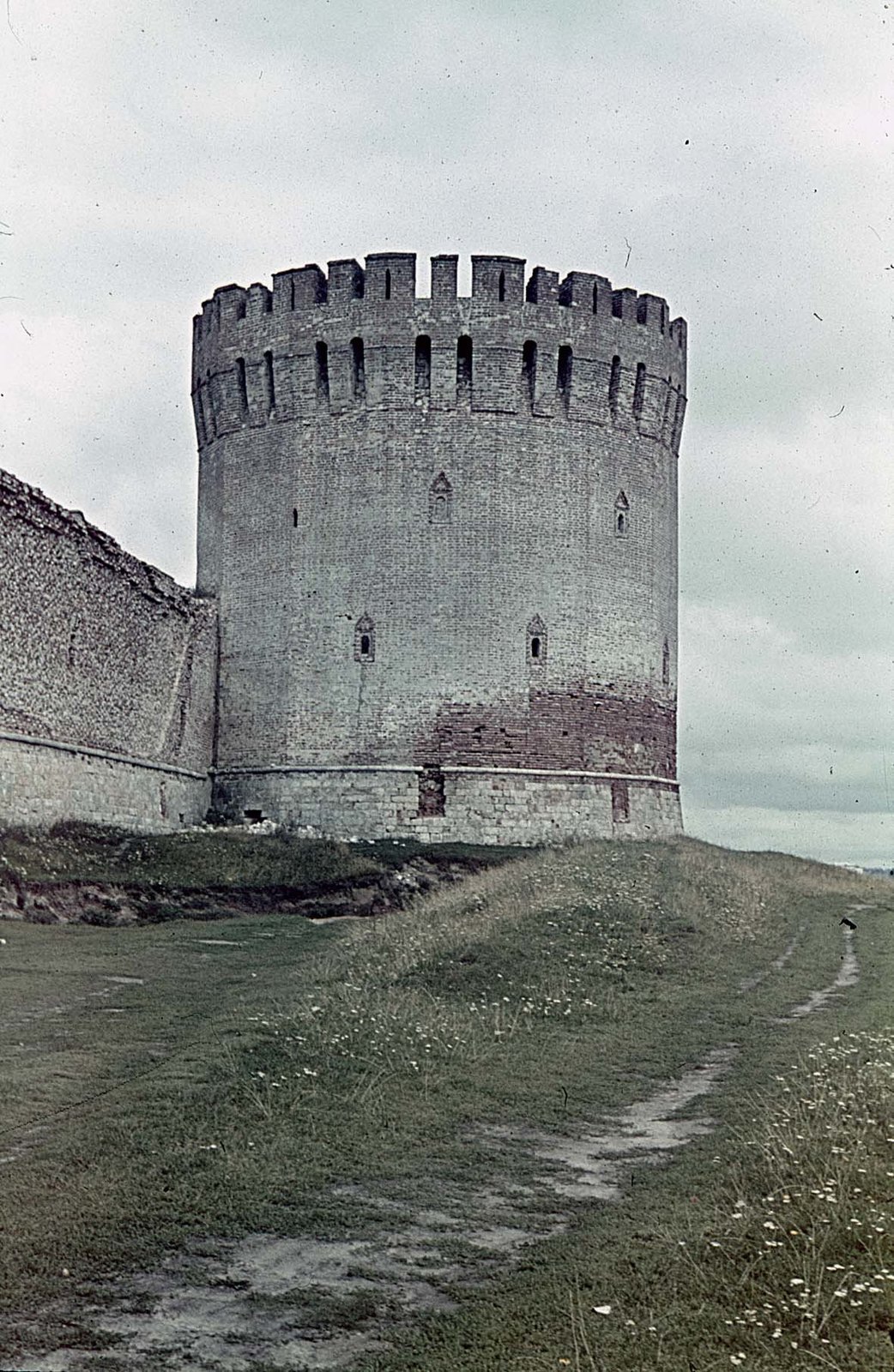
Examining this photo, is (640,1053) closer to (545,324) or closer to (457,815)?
(457,815)

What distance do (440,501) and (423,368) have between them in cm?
293

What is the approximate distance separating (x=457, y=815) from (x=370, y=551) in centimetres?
591

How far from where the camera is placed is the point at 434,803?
29.6 meters

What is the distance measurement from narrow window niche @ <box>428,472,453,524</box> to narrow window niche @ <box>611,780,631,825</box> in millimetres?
6880

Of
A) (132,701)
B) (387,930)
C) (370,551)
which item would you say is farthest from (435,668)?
(387,930)

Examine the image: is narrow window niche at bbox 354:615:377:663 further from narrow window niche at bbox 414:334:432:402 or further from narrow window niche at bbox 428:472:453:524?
narrow window niche at bbox 414:334:432:402

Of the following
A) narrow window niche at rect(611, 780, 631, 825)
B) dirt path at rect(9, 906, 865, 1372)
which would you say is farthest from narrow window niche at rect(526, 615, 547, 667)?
dirt path at rect(9, 906, 865, 1372)

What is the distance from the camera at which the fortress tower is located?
30.0 metres

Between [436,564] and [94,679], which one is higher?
[436,564]

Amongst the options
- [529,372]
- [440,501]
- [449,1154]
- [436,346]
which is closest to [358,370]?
[436,346]

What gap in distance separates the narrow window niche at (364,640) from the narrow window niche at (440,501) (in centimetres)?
256

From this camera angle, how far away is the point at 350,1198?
6.79m

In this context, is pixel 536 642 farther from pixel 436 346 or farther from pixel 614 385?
pixel 436 346

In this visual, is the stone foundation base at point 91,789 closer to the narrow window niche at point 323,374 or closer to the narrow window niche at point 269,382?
the narrow window niche at point 269,382
